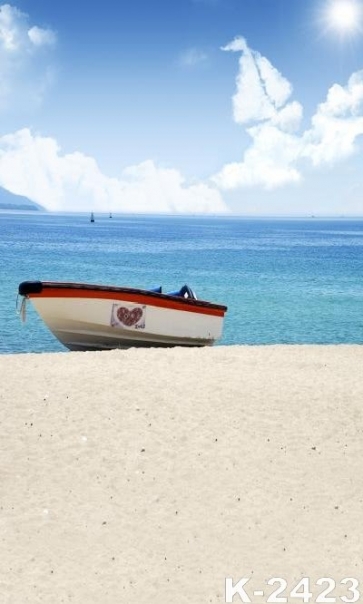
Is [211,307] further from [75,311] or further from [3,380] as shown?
[3,380]

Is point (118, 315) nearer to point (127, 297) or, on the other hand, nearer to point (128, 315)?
point (128, 315)

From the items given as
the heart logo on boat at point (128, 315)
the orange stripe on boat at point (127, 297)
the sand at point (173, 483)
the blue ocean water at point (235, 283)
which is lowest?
the blue ocean water at point (235, 283)

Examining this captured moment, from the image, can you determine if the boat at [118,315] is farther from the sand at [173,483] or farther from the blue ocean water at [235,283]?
the blue ocean water at [235,283]

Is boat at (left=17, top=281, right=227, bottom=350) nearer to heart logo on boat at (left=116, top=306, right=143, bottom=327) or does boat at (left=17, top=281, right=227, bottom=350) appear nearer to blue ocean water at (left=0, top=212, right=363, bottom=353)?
heart logo on boat at (left=116, top=306, right=143, bottom=327)

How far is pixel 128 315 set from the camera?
19.2m

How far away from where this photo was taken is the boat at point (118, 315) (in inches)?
726

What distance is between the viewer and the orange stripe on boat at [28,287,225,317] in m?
18.3

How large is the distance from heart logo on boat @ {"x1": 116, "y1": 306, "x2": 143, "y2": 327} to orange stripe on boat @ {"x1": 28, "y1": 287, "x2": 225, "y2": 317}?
0.25 metres

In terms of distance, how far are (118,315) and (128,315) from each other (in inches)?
11.6

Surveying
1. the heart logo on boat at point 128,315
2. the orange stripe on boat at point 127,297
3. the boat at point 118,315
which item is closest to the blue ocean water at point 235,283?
the boat at point 118,315

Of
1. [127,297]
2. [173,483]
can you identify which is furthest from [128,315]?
[173,483]

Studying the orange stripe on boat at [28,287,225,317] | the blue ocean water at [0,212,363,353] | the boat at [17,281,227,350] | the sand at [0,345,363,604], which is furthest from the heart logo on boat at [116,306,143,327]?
the blue ocean water at [0,212,363,353]

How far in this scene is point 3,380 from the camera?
13.0m

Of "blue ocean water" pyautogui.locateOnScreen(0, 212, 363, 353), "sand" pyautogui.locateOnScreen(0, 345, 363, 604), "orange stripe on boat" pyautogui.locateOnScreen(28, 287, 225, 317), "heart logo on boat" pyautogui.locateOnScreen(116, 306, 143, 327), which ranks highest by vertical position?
"orange stripe on boat" pyautogui.locateOnScreen(28, 287, 225, 317)
